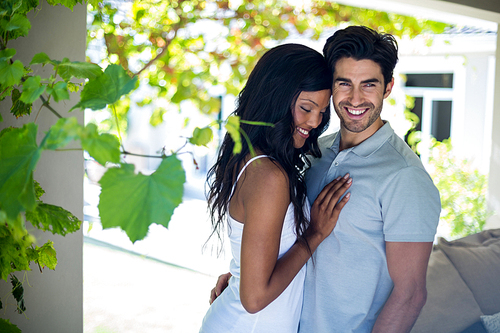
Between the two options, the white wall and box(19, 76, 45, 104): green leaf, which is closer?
box(19, 76, 45, 104): green leaf

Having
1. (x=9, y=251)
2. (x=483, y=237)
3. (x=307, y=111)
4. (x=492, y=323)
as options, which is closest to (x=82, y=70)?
(x=9, y=251)

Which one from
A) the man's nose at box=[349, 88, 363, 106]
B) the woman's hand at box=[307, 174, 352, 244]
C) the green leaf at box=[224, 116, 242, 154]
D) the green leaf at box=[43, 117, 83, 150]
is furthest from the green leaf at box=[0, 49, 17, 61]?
the man's nose at box=[349, 88, 363, 106]

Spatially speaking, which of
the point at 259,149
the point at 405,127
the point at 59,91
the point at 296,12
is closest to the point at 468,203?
the point at 405,127

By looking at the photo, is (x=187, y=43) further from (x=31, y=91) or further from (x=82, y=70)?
(x=31, y=91)

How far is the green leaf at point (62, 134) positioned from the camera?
53 centimetres

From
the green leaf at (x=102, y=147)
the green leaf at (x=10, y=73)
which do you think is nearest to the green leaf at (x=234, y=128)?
the green leaf at (x=102, y=147)

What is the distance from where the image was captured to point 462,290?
266 cm

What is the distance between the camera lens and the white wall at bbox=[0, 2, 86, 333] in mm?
1381

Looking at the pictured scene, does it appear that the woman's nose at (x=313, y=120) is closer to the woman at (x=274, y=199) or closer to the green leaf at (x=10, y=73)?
the woman at (x=274, y=199)

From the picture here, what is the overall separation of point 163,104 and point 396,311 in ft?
6.91

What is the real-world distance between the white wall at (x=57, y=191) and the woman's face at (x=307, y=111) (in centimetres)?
76

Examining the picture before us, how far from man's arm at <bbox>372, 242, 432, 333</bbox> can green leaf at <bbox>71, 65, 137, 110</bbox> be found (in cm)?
110

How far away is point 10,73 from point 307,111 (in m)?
0.94

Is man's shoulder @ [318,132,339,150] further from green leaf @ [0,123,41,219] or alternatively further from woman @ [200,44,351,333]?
green leaf @ [0,123,41,219]
